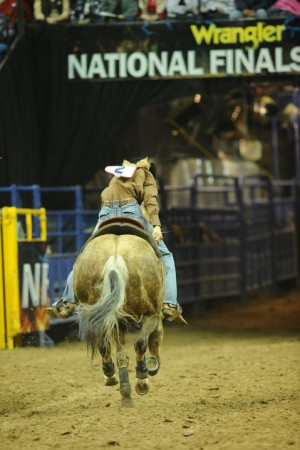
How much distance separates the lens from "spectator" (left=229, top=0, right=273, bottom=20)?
12492mm

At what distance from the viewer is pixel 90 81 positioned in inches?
499

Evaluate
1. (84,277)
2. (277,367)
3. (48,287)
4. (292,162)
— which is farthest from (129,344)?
(292,162)

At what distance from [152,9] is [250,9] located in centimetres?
133

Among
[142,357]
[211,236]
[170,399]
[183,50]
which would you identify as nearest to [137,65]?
[183,50]

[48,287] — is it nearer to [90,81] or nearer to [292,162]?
[90,81]

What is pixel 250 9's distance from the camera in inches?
498

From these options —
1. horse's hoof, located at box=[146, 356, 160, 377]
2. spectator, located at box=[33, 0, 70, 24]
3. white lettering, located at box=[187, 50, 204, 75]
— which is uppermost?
spectator, located at box=[33, 0, 70, 24]

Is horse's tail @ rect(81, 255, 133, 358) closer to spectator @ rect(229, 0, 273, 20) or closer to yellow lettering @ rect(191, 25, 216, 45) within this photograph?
yellow lettering @ rect(191, 25, 216, 45)

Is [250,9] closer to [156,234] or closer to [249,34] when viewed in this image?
[249,34]

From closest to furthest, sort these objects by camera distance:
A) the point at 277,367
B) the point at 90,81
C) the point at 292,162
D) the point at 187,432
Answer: the point at 187,432, the point at 277,367, the point at 90,81, the point at 292,162

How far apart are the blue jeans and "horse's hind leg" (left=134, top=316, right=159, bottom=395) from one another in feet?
1.56

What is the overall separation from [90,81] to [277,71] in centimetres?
253

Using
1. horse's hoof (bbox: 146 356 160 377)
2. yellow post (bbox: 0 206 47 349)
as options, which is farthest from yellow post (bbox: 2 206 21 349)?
horse's hoof (bbox: 146 356 160 377)

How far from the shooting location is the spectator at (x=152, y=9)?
41.6 feet
